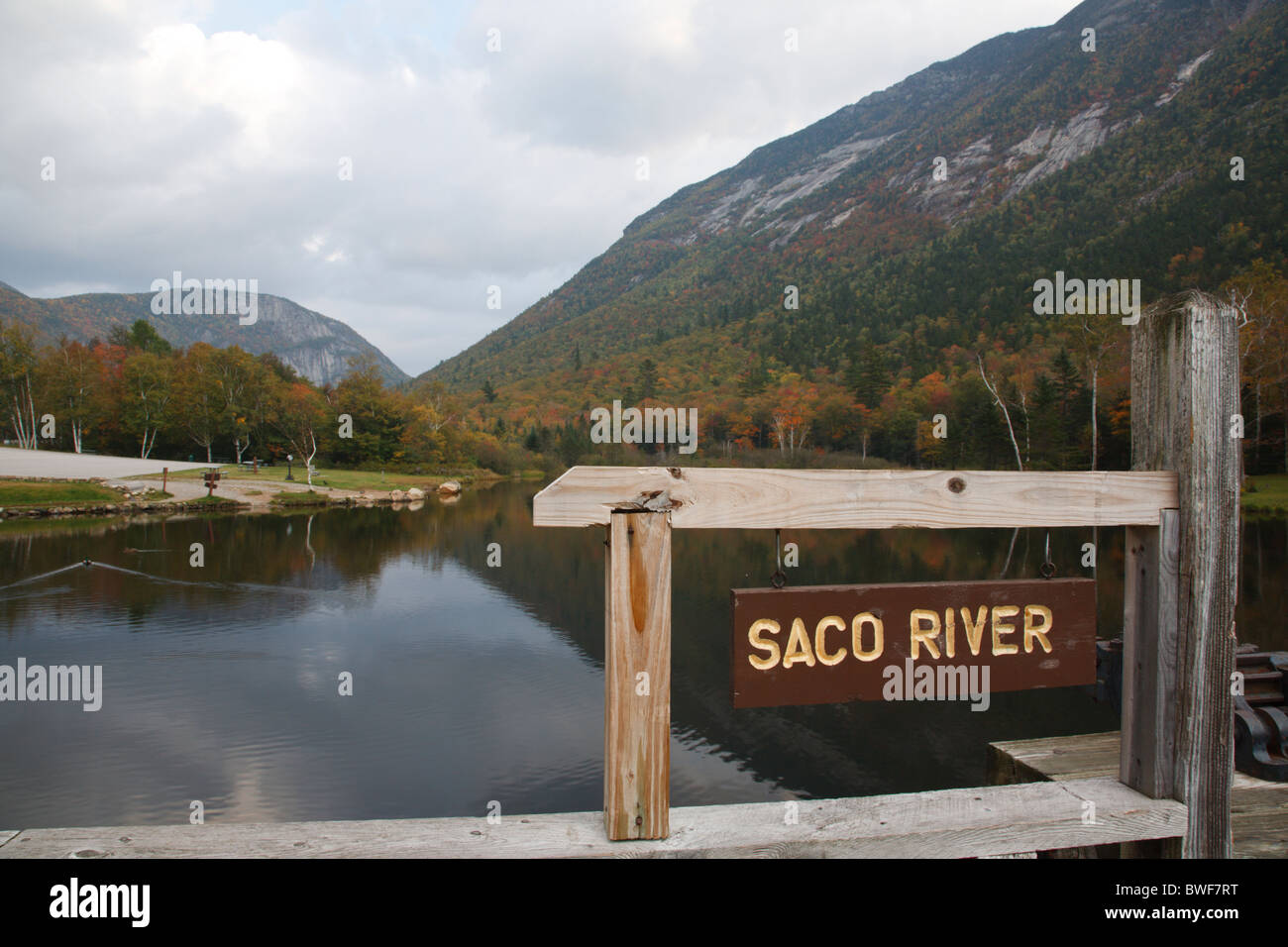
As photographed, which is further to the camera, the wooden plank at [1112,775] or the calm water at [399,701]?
the calm water at [399,701]

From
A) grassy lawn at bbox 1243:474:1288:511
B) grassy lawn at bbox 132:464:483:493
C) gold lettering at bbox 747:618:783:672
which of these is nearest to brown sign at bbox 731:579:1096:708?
gold lettering at bbox 747:618:783:672

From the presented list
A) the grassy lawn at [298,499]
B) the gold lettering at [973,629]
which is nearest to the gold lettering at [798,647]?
the gold lettering at [973,629]

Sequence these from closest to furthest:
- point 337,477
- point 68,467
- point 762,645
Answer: point 762,645 → point 68,467 → point 337,477

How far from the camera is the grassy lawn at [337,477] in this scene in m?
37.1

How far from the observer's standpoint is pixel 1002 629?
1.92m

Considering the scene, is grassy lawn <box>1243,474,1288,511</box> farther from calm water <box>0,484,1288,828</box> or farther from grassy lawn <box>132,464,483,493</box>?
grassy lawn <box>132,464,483,493</box>

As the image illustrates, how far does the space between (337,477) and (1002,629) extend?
46801mm

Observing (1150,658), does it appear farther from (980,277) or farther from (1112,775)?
(980,277)

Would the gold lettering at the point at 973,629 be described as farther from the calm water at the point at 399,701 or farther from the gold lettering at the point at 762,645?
the calm water at the point at 399,701

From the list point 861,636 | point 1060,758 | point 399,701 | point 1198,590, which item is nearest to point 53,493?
point 399,701

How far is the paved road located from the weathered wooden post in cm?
4026

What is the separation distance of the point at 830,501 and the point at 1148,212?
245 ft

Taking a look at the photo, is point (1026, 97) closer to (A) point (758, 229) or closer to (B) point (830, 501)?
(A) point (758, 229)

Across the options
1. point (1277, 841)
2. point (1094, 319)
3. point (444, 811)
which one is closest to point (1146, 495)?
point (1277, 841)
